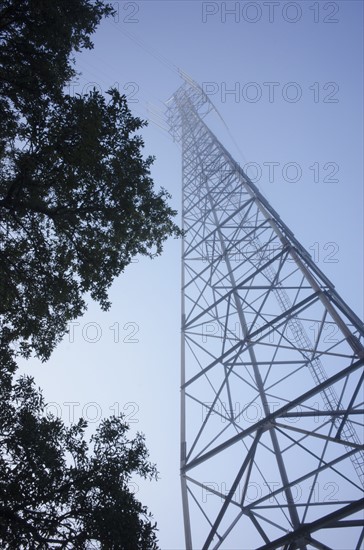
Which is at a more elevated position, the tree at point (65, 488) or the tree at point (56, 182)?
the tree at point (56, 182)

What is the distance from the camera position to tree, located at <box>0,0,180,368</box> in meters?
4.31

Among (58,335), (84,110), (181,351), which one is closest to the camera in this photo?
(84,110)

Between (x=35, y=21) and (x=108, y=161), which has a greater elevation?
(x=35, y=21)

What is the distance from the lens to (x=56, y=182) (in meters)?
4.54

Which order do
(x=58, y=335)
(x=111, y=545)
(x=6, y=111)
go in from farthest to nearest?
(x=58, y=335) < (x=6, y=111) < (x=111, y=545)

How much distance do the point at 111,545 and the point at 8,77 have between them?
529cm

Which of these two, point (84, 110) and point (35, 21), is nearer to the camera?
point (84, 110)

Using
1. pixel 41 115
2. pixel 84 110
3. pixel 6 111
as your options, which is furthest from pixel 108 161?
pixel 6 111

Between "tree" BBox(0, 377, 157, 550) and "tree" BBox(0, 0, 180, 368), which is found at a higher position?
"tree" BBox(0, 0, 180, 368)

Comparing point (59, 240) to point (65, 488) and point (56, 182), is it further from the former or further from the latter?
point (65, 488)

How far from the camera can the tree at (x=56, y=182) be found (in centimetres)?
431

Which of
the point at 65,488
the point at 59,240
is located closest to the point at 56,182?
the point at 59,240

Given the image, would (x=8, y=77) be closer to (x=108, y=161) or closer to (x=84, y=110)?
(x=84, y=110)

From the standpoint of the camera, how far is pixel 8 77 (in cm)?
452
